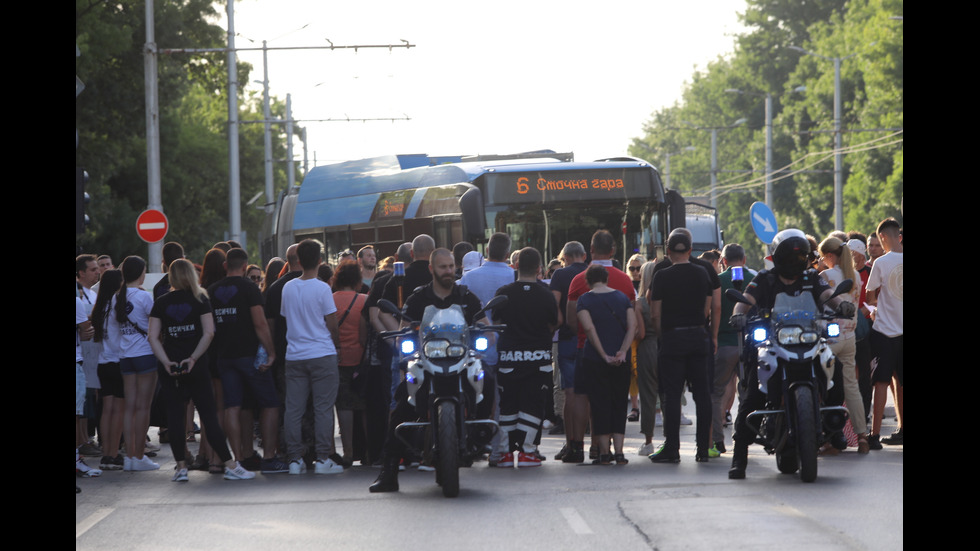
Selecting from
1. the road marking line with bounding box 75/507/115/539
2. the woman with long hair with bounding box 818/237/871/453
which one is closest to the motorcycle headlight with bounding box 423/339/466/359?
the road marking line with bounding box 75/507/115/539

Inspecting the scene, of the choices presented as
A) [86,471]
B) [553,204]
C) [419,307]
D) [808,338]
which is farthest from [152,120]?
[808,338]

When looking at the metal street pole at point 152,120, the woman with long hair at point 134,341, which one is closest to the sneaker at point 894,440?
the woman with long hair at point 134,341

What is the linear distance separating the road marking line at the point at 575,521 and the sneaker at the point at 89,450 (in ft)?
20.1

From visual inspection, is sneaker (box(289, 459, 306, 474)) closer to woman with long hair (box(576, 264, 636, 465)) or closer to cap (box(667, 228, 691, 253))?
woman with long hair (box(576, 264, 636, 465))

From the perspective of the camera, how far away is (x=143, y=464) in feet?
40.1

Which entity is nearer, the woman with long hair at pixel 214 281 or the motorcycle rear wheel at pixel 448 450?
the motorcycle rear wheel at pixel 448 450

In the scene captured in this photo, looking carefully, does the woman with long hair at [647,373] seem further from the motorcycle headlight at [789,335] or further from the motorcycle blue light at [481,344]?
the motorcycle headlight at [789,335]

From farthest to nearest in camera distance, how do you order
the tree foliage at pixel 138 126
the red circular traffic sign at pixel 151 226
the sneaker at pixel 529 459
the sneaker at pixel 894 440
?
the tree foliage at pixel 138 126
the red circular traffic sign at pixel 151 226
the sneaker at pixel 894 440
the sneaker at pixel 529 459

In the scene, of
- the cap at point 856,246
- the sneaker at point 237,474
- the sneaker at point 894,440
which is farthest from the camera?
the cap at point 856,246

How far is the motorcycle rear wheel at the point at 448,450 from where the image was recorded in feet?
31.6

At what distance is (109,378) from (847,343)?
603 centimetres
